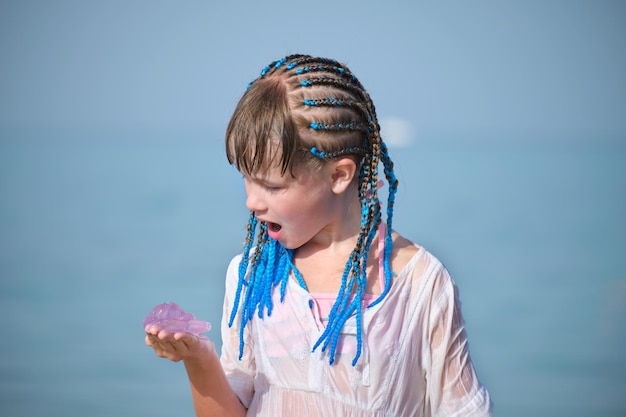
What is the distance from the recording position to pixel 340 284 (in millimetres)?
1652

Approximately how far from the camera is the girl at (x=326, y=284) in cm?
155

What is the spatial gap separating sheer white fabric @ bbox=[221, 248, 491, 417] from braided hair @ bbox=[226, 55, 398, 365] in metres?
0.03

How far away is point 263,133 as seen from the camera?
59.9 inches

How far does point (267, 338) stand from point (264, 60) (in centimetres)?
465

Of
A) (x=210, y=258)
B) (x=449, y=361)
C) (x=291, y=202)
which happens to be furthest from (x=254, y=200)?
(x=210, y=258)

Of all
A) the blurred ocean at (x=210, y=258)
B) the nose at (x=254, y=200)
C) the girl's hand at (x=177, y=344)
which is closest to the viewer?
the girl's hand at (x=177, y=344)

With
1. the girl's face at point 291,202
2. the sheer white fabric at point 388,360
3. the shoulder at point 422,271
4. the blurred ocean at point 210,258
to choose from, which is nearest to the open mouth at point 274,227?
the girl's face at point 291,202

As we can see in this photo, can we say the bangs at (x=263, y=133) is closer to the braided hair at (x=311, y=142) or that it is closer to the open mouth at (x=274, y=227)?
the braided hair at (x=311, y=142)

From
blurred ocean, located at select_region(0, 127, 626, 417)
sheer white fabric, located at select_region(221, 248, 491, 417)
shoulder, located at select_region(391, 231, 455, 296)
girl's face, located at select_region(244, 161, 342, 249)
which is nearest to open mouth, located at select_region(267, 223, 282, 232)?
girl's face, located at select_region(244, 161, 342, 249)

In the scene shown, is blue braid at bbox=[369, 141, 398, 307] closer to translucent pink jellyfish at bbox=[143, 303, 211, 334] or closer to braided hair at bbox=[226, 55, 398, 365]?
braided hair at bbox=[226, 55, 398, 365]

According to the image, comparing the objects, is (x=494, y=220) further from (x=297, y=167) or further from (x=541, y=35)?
(x=297, y=167)

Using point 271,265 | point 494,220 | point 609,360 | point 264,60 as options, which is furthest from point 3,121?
point 271,265

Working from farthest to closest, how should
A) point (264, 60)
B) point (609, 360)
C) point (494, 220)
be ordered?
point (264, 60) < point (494, 220) < point (609, 360)

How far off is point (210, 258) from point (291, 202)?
2.66m
